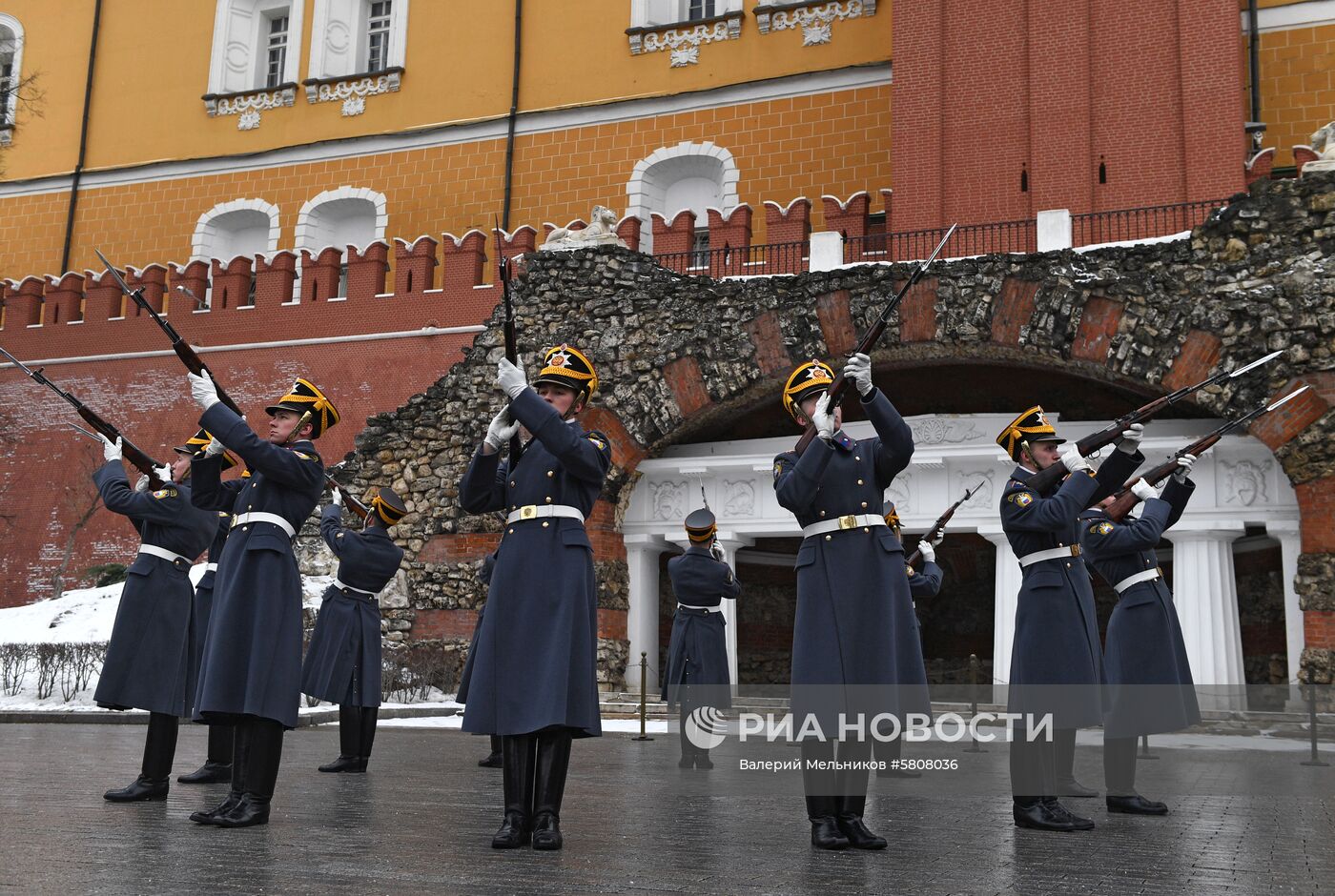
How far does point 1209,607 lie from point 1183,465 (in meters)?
8.22

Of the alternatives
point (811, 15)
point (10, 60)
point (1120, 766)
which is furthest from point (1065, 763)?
point (10, 60)

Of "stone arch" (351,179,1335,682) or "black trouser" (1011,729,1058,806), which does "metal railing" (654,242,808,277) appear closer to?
"stone arch" (351,179,1335,682)

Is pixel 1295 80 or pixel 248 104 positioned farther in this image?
pixel 248 104

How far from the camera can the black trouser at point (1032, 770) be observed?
5555 millimetres

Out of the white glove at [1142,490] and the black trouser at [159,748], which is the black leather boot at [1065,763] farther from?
the black trouser at [159,748]

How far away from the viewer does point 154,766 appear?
6.14 metres

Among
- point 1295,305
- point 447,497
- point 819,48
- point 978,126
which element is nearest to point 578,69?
point 819,48

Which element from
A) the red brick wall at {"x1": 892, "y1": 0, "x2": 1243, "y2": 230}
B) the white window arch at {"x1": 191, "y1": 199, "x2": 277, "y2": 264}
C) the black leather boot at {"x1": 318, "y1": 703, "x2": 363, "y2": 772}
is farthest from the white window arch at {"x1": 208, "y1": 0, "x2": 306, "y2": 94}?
the black leather boot at {"x1": 318, "y1": 703, "x2": 363, "y2": 772}

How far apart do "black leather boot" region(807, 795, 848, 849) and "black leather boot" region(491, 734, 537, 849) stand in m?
1.06

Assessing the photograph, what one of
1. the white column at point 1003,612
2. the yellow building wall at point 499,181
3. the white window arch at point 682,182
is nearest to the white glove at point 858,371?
the white column at point 1003,612

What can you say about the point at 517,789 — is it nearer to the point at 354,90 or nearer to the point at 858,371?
the point at 858,371

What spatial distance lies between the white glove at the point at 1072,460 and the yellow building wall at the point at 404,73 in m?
18.8

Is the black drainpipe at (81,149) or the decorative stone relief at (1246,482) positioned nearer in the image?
the decorative stone relief at (1246,482)

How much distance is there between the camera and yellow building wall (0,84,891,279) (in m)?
23.5
